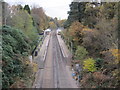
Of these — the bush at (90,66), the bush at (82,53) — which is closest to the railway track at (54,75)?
the bush at (90,66)

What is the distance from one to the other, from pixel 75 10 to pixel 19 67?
57.7 ft

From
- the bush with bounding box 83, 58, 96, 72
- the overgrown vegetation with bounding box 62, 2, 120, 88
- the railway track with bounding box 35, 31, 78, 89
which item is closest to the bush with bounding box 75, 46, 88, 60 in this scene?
the overgrown vegetation with bounding box 62, 2, 120, 88

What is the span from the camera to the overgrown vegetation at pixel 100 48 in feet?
50.9

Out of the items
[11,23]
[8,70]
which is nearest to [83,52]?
[8,70]

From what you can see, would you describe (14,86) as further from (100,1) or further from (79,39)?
(100,1)

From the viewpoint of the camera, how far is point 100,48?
71.7 ft

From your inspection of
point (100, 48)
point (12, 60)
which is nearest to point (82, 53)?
point (100, 48)

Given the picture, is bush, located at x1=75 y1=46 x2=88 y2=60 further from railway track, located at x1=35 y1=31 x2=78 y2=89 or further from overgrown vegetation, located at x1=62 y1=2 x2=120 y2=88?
railway track, located at x1=35 y1=31 x2=78 y2=89

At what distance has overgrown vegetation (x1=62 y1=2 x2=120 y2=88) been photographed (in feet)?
50.9

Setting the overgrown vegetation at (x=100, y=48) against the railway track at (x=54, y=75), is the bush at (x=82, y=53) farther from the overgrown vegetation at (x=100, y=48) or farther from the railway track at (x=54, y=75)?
the railway track at (x=54, y=75)

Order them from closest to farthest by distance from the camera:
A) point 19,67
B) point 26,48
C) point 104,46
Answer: point 19,67 → point 104,46 → point 26,48

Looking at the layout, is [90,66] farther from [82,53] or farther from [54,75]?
[82,53]

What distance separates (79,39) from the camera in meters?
27.3

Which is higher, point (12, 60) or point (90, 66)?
point (12, 60)
